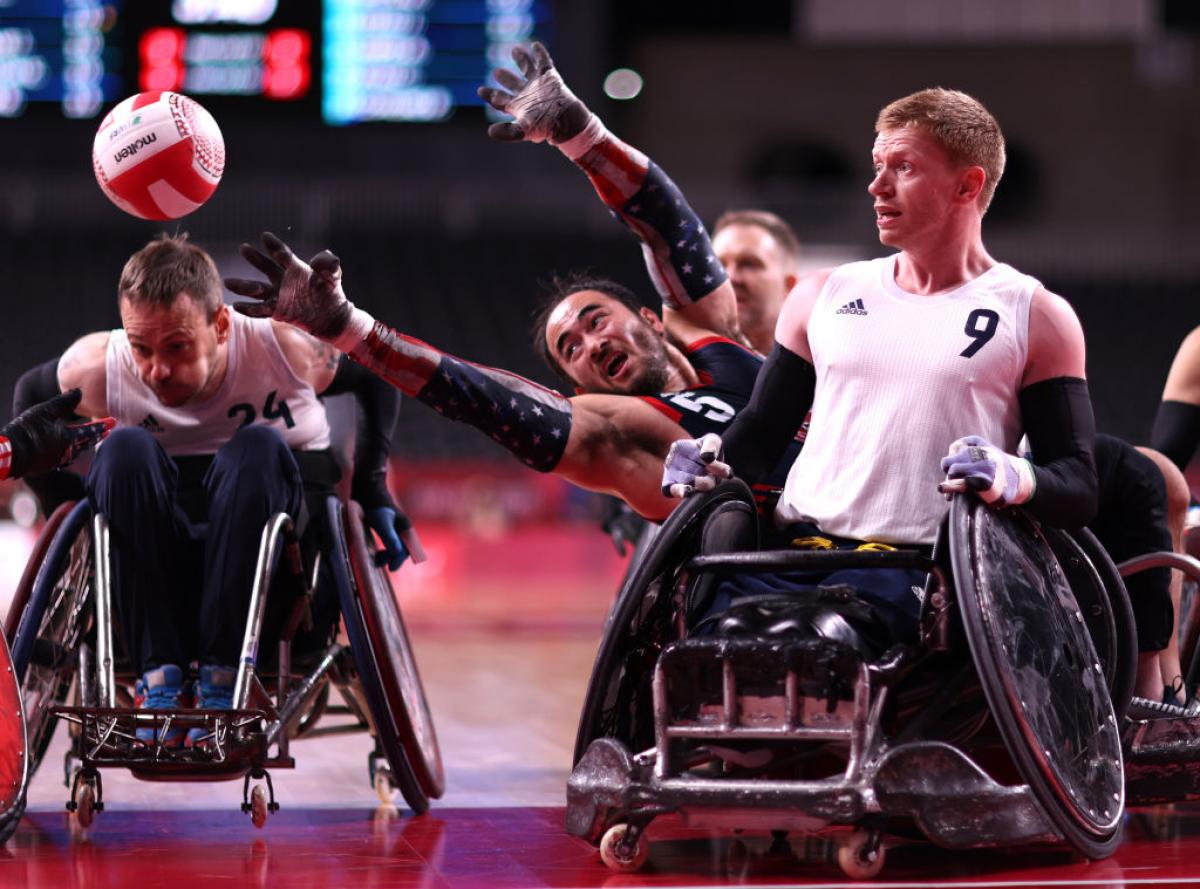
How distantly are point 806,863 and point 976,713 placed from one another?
1.58 feet

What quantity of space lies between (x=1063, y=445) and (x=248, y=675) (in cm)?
189

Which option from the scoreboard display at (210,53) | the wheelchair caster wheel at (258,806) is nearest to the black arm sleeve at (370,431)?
the wheelchair caster wheel at (258,806)

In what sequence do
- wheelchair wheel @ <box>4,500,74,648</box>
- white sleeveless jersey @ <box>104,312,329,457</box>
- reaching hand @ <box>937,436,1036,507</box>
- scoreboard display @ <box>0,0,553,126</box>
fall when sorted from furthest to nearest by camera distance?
scoreboard display @ <box>0,0,553,126</box> < white sleeveless jersey @ <box>104,312,329,457</box> < wheelchair wheel @ <box>4,500,74,648</box> < reaching hand @ <box>937,436,1036,507</box>

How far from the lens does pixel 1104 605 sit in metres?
3.69

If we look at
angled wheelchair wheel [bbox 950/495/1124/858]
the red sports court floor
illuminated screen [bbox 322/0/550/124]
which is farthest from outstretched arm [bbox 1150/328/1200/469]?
illuminated screen [bbox 322/0/550/124]

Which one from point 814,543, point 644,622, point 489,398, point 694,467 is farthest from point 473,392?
point 814,543

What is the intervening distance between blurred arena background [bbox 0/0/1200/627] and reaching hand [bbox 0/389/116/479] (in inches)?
345

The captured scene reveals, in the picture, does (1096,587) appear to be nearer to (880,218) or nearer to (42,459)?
(880,218)

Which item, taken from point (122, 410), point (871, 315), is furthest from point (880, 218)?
point (122, 410)

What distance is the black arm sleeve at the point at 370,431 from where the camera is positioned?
16.7 ft

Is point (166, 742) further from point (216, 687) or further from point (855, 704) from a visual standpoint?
point (855, 704)

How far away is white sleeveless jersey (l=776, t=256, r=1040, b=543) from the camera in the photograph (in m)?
3.59

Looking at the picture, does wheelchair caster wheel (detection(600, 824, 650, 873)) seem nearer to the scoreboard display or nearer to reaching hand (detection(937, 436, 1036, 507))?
reaching hand (detection(937, 436, 1036, 507))

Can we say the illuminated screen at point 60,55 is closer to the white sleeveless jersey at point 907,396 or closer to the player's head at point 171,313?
the player's head at point 171,313
